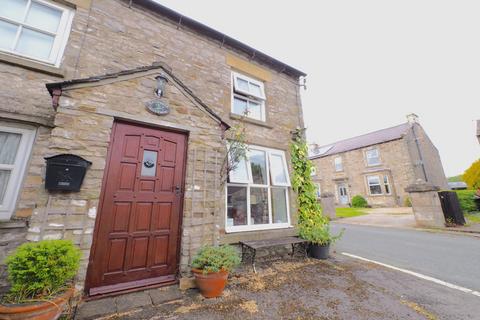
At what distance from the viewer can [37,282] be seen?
2143mm

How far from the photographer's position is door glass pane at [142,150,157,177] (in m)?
3.62

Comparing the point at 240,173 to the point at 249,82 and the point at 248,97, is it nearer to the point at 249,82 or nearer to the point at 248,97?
the point at 248,97

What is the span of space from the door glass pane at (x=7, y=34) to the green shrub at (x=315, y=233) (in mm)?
7406

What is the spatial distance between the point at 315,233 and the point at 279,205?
1181 mm

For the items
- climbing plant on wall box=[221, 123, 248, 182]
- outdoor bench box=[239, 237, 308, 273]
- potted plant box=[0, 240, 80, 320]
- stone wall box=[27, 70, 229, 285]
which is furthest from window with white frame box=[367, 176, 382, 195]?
potted plant box=[0, 240, 80, 320]

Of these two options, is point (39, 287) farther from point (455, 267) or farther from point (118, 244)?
point (455, 267)

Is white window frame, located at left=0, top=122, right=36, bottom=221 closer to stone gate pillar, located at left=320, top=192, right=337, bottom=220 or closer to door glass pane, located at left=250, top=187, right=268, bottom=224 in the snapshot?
door glass pane, located at left=250, top=187, right=268, bottom=224

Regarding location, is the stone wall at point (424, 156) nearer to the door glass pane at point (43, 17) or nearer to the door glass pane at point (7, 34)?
the door glass pane at point (43, 17)

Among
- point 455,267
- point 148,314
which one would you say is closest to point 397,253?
point 455,267

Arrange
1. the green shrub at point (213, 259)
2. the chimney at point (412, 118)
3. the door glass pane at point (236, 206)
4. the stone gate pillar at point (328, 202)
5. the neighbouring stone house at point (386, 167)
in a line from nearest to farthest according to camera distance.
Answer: the green shrub at point (213, 259) < the door glass pane at point (236, 206) < the stone gate pillar at point (328, 202) < the neighbouring stone house at point (386, 167) < the chimney at point (412, 118)

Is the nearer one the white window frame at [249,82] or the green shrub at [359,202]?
the white window frame at [249,82]

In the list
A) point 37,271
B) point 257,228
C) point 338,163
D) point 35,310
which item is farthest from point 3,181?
point 338,163

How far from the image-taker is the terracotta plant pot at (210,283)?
3.13 metres

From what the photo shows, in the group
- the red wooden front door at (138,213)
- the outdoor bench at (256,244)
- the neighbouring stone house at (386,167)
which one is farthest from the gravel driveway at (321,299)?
the neighbouring stone house at (386,167)
